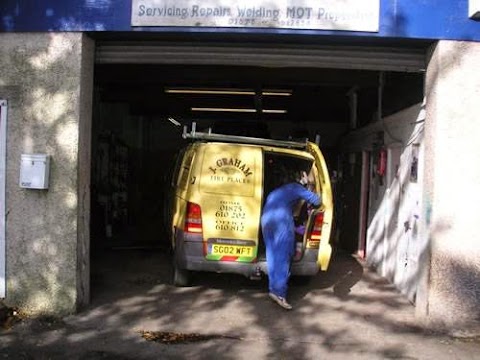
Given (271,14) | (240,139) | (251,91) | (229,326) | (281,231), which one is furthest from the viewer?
(251,91)

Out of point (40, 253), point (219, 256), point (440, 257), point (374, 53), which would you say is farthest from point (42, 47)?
point (440, 257)

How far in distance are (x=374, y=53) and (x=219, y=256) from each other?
304cm

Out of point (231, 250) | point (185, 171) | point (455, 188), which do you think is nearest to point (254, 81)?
point (185, 171)

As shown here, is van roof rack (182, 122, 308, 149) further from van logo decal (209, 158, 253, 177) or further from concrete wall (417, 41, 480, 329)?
concrete wall (417, 41, 480, 329)

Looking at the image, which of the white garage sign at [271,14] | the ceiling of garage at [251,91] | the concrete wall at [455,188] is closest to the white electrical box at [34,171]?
the white garage sign at [271,14]

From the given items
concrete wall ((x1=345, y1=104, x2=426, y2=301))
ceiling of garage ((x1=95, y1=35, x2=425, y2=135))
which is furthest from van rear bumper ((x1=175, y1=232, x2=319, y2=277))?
ceiling of garage ((x1=95, y1=35, x2=425, y2=135))

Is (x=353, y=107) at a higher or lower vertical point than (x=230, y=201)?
higher

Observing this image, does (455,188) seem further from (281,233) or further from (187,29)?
(187,29)

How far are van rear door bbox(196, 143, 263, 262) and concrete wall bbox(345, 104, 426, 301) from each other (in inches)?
77.8

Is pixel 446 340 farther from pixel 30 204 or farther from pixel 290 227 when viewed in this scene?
pixel 30 204

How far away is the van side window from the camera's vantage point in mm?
7859

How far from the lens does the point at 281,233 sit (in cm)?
712

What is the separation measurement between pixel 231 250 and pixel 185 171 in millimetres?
1384

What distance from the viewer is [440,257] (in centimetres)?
637
